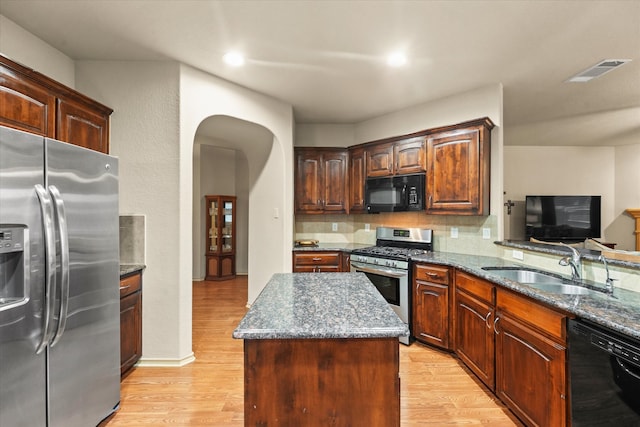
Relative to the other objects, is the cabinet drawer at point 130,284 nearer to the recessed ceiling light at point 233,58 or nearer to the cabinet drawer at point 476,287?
the recessed ceiling light at point 233,58

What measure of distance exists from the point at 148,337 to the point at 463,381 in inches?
107

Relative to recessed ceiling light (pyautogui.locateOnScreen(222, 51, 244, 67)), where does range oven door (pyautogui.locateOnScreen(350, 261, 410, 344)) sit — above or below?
below

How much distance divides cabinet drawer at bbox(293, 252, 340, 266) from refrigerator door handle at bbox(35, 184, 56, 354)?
8.37ft

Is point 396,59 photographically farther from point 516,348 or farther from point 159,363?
point 159,363

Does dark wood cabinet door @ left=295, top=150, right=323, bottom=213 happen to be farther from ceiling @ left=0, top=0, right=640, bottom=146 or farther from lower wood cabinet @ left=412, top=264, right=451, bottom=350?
lower wood cabinet @ left=412, top=264, right=451, bottom=350

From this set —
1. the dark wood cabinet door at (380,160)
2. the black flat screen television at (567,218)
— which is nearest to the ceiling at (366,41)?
the dark wood cabinet door at (380,160)

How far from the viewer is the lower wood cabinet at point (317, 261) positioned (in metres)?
3.83

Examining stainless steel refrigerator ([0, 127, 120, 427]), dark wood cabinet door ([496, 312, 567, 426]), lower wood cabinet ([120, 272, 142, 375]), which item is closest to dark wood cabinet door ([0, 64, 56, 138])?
stainless steel refrigerator ([0, 127, 120, 427])

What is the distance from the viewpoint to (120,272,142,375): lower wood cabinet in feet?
7.68

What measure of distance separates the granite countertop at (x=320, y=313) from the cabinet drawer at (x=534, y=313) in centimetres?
91

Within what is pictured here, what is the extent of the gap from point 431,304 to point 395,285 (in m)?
0.41

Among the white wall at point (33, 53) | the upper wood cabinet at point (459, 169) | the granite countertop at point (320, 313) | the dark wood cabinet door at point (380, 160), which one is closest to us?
the granite countertop at point (320, 313)

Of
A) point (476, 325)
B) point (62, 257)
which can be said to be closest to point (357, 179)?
point (476, 325)

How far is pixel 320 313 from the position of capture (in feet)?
4.46
